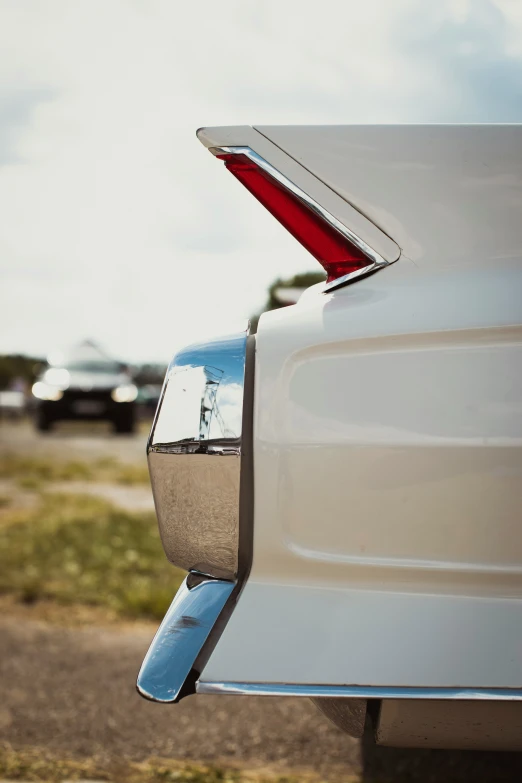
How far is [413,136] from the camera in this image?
131 centimetres

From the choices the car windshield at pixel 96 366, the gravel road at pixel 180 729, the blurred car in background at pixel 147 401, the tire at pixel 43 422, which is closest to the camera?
the gravel road at pixel 180 729

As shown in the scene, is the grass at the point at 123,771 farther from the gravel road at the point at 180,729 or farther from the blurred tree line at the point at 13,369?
the blurred tree line at the point at 13,369

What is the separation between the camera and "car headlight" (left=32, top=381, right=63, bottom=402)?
13.9 m

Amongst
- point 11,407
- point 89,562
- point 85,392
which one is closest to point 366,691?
point 89,562

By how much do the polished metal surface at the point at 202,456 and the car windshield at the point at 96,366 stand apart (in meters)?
13.4

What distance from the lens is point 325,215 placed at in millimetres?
1326

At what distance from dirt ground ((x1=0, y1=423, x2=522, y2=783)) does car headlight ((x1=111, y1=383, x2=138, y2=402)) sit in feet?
36.6

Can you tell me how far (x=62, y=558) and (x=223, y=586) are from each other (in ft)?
10.9

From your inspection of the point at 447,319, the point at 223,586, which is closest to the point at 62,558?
the point at 223,586

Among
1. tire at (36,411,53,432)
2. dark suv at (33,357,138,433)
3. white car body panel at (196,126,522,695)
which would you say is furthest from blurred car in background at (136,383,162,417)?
white car body panel at (196,126,522,695)

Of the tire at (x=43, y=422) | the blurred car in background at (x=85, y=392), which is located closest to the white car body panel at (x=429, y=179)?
the blurred car in background at (x=85, y=392)

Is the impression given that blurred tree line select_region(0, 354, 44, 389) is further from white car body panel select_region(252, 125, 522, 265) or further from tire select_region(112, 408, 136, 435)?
white car body panel select_region(252, 125, 522, 265)

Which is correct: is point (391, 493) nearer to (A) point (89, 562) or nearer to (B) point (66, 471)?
(A) point (89, 562)

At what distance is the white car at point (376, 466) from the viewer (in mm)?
1154
